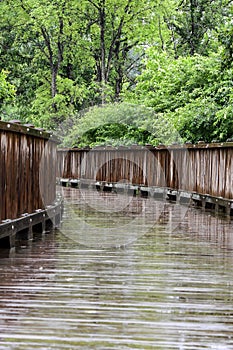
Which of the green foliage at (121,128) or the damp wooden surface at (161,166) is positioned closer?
the damp wooden surface at (161,166)

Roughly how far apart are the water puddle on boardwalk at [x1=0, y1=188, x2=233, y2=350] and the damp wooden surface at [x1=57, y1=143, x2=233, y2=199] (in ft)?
12.2

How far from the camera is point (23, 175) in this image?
426 inches

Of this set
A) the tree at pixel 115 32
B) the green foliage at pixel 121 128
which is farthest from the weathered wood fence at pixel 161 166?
the tree at pixel 115 32

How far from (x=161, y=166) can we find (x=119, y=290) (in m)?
15.5

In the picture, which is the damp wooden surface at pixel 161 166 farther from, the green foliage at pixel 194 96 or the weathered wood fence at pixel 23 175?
the weathered wood fence at pixel 23 175

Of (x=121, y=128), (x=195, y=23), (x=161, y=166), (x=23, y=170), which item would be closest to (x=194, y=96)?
(x=161, y=166)

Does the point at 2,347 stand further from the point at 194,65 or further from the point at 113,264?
the point at 194,65

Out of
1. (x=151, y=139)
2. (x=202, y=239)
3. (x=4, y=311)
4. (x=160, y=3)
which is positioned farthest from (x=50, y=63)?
(x=4, y=311)

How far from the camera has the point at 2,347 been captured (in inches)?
198

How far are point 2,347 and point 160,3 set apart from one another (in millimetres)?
43493

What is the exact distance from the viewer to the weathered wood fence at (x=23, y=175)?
9.62m

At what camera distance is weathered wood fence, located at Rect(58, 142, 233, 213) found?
1658cm

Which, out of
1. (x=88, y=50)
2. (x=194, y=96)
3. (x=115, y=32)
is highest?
(x=115, y=32)

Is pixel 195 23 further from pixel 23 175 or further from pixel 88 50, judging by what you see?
pixel 23 175
